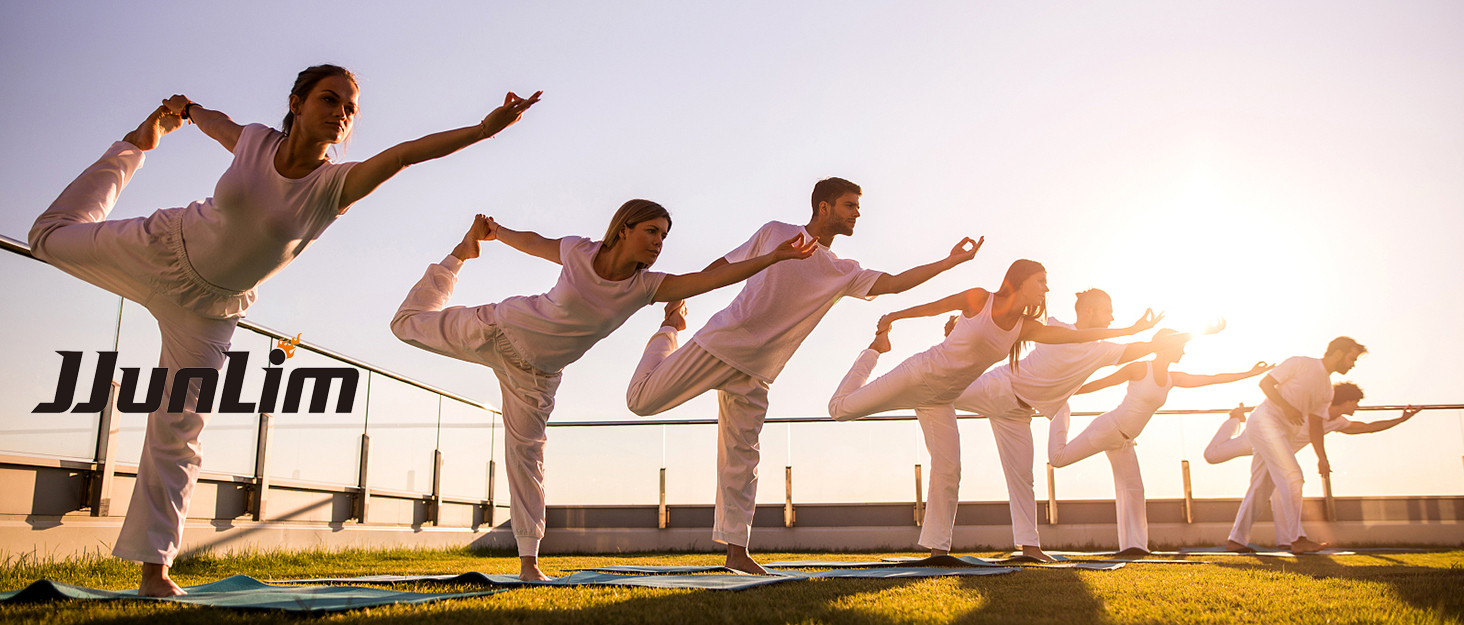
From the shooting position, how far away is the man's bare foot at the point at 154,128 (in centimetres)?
320

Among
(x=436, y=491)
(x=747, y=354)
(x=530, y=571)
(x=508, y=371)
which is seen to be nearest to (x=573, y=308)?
(x=508, y=371)

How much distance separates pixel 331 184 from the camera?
111 inches

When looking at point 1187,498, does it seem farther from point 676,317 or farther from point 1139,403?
point 676,317

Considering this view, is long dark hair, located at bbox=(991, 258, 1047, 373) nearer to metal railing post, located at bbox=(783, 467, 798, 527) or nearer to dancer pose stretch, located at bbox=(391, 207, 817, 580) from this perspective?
dancer pose stretch, located at bbox=(391, 207, 817, 580)

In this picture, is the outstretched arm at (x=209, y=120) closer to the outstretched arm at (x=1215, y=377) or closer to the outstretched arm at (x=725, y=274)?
the outstretched arm at (x=725, y=274)

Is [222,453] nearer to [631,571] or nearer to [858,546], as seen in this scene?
[631,571]

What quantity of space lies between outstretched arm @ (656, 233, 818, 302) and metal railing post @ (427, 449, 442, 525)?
6436 millimetres

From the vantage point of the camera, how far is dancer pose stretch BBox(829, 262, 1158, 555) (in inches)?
210

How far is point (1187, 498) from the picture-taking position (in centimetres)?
1084

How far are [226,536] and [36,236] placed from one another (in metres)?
3.78

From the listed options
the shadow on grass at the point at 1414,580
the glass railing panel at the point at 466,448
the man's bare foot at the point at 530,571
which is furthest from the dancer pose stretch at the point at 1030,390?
the glass railing panel at the point at 466,448

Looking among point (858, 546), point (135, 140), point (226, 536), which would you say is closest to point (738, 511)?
point (135, 140)

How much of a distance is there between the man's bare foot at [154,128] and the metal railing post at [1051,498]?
9.85m

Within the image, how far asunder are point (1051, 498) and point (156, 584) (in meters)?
9.92
